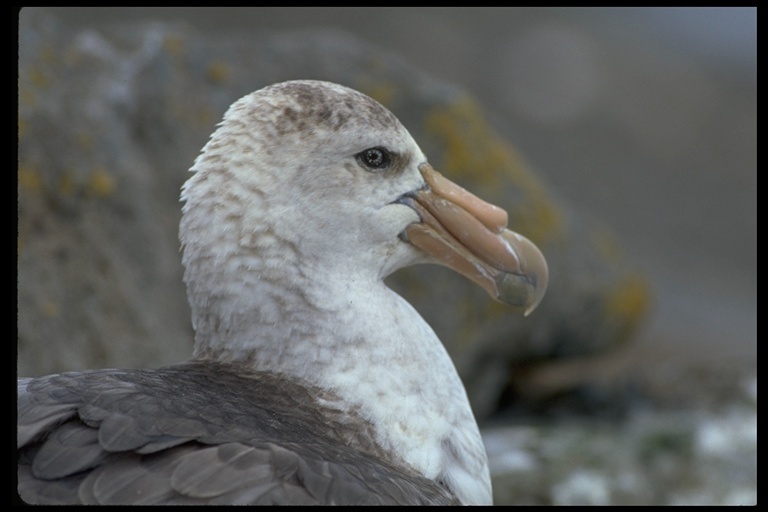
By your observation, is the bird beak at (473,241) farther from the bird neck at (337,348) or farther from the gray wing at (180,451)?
the gray wing at (180,451)

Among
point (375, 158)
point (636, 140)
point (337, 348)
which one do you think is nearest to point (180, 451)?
point (337, 348)

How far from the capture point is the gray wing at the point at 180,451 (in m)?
1.92

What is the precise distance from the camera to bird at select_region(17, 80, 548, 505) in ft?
7.27

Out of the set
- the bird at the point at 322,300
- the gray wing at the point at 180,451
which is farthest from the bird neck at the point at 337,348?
the gray wing at the point at 180,451

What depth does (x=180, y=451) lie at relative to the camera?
2021 millimetres

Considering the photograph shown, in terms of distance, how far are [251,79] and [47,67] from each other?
1.05 m

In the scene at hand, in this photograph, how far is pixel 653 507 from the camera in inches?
147

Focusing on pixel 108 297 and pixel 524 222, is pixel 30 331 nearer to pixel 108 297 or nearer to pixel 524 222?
pixel 108 297

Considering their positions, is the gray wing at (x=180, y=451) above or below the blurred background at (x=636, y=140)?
below

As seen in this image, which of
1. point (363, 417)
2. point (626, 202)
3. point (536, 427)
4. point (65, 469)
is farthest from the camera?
point (626, 202)

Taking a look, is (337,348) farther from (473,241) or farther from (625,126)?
(625,126)

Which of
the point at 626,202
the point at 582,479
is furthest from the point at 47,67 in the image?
the point at 626,202

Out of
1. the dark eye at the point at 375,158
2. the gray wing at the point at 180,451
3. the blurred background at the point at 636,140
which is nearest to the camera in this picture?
the gray wing at the point at 180,451

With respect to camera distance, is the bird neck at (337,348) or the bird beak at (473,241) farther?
the bird beak at (473,241)
